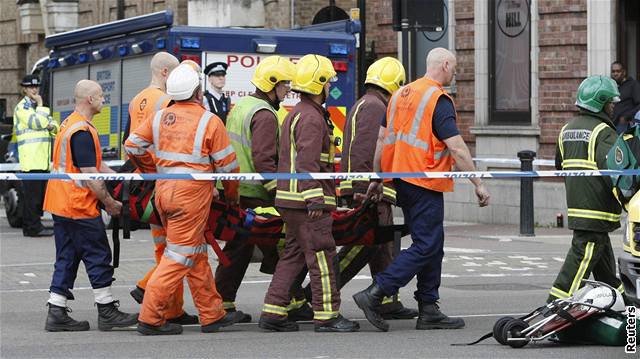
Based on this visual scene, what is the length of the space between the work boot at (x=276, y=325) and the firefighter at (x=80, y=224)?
0.94m

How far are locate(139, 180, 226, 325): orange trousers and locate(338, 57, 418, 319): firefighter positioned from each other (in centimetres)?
145

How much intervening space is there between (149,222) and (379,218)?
168cm

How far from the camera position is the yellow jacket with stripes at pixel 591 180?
1066cm

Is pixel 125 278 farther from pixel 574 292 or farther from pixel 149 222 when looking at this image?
pixel 574 292

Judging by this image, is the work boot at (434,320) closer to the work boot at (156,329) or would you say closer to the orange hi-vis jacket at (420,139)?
the orange hi-vis jacket at (420,139)

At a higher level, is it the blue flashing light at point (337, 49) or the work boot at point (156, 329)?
the blue flashing light at point (337, 49)

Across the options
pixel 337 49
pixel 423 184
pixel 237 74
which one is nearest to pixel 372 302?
pixel 423 184

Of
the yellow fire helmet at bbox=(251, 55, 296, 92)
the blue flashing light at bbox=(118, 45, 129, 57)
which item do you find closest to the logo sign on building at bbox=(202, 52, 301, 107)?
the blue flashing light at bbox=(118, 45, 129, 57)

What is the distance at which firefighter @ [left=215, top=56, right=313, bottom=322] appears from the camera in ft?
38.0

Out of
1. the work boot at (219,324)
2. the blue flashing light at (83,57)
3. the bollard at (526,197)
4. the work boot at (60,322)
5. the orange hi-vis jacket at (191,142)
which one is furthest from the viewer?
the blue flashing light at (83,57)

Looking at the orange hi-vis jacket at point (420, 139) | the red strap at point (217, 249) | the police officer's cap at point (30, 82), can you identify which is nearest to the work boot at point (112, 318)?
the red strap at point (217, 249)

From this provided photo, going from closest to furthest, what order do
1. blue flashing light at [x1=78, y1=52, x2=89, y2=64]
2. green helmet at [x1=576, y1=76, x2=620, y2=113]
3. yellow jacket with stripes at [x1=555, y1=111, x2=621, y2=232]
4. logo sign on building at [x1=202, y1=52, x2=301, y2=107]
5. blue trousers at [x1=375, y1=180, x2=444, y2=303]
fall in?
yellow jacket with stripes at [x1=555, y1=111, x2=621, y2=232] < green helmet at [x1=576, y1=76, x2=620, y2=113] < blue trousers at [x1=375, y1=180, x2=444, y2=303] < logo sign on building at [x1=202, y1=52, x2=301, y2=107] < blue flashing light at [x1=78, y1=52, x2=89, y2=64]

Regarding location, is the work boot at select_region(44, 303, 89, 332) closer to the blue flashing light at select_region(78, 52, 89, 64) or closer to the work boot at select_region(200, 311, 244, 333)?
the work boot at select_region(200, 311, 244, 333)

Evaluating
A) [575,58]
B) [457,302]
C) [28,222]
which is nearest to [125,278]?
[457,302]
